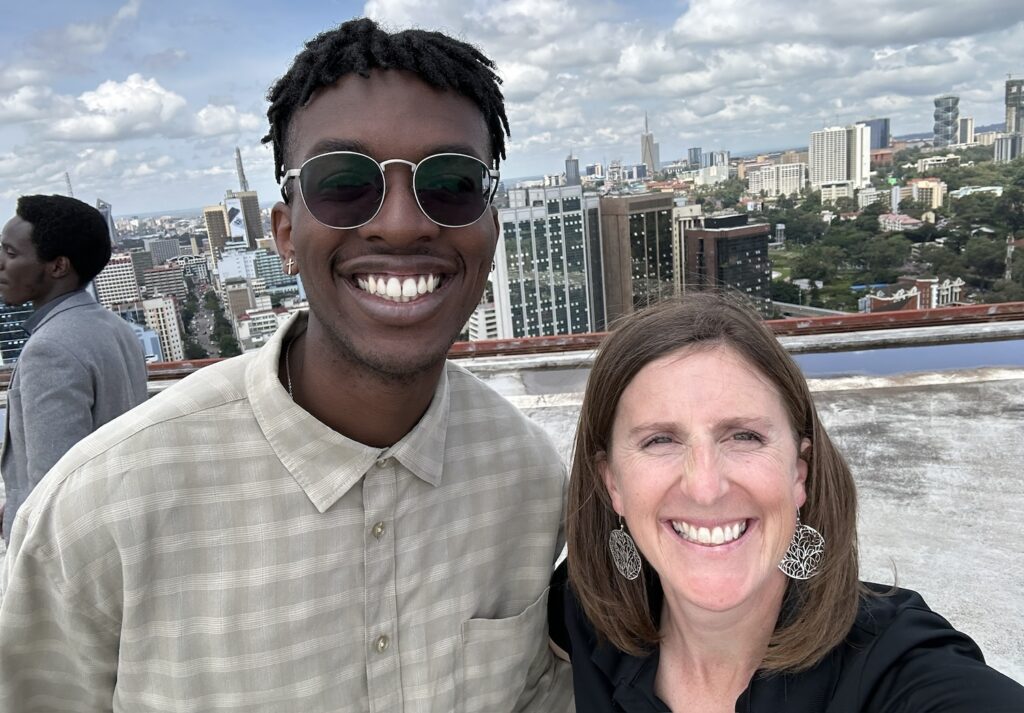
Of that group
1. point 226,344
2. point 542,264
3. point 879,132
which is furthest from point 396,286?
point 879,132

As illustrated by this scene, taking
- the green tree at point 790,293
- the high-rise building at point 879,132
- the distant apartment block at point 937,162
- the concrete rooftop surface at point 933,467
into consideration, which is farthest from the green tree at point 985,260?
the high-rise building at point 879,132

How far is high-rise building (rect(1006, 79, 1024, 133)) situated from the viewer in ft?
43.8

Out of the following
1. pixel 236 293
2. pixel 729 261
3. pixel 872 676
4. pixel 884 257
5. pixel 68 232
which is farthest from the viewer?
pixel 236 293

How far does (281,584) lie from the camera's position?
1.16 meters

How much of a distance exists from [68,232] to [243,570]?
1.74 meters

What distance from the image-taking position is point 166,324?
5840 millimetres

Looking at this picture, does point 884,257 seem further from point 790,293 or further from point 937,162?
point 937,162

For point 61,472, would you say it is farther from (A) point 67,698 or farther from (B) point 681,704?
(B) point 681,704

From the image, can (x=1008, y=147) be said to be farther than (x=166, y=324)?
Yes

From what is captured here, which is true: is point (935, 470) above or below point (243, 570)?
below

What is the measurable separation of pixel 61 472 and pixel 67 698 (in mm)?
383

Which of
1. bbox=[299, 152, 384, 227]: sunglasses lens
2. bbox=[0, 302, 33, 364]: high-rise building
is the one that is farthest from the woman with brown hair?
bbox=[0, 302, 33, 364]: high-rise building

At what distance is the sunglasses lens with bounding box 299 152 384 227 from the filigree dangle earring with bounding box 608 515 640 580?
81cm

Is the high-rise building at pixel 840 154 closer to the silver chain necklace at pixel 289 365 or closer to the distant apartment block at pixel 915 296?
the distant apartment block at pixel 915 296
